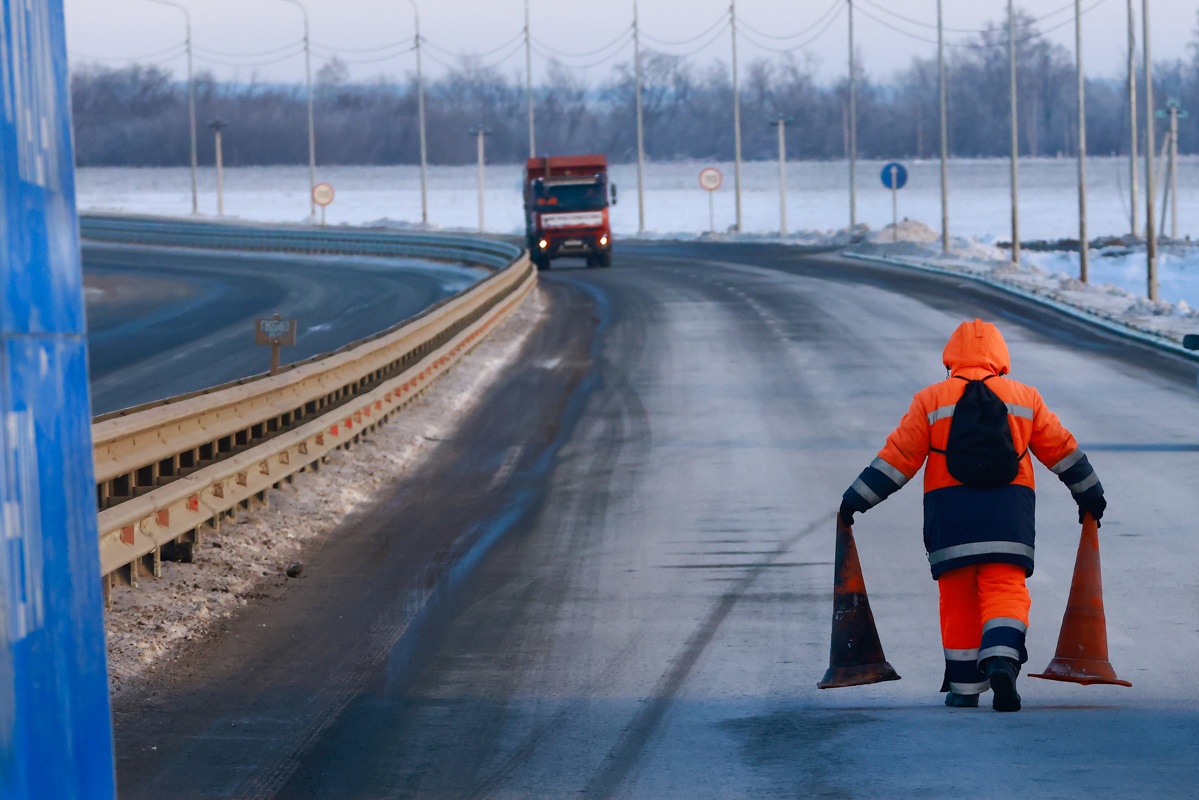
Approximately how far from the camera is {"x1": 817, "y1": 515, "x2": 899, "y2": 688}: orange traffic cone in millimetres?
→ 6570

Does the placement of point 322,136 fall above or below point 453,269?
above

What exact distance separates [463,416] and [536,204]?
2802 centimetres

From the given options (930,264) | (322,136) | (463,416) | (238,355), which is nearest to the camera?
(463,416)

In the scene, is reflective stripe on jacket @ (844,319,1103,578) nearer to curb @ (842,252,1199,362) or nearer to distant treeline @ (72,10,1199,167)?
curb @ (842,252,1199,362)

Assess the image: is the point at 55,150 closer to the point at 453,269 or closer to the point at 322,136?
the point at 453,269

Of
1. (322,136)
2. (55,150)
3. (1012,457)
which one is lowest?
(1012,457)

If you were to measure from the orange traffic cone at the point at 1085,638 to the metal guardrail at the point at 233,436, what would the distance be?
407 cm

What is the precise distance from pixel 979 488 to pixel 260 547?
5.24m

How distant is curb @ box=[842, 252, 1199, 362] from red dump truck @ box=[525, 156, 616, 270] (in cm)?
809

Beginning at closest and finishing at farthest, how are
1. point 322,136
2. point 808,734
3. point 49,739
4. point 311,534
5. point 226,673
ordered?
point 49,739 → point 808,734 → point 226,673 → point 311,534 → point 322,136

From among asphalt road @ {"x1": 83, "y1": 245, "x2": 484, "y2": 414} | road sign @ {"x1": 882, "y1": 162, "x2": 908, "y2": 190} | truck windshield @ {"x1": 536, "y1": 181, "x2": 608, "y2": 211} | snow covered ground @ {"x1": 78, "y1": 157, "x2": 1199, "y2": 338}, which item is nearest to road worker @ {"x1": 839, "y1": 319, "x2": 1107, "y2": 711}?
asphalt road @ {"x1": 83, "y1": 245, "x2": 484, "y2": 414}

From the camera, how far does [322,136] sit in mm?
163250

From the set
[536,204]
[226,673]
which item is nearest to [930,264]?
[536,204]

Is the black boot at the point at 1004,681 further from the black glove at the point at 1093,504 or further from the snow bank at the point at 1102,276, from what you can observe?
the snow bank at the point at 1102,276
